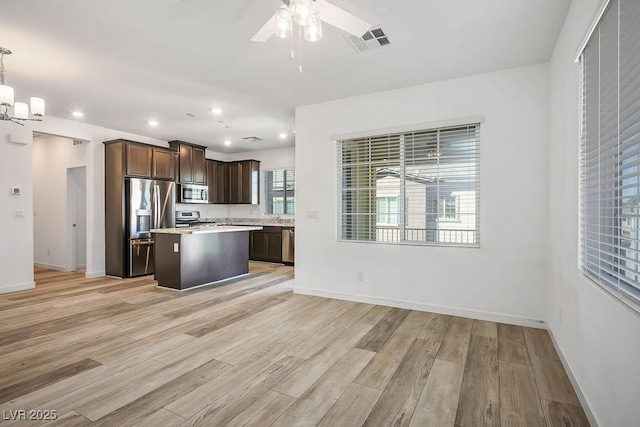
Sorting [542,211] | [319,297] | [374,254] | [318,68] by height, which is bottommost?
[319,297]

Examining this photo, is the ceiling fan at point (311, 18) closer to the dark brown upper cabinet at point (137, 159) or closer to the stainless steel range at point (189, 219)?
the dark brown upper cabinet at point (137, 159)

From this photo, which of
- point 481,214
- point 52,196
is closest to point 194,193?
point 52,196

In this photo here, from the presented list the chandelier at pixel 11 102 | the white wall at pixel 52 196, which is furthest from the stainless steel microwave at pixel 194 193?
the chandelier at pixel 11 102

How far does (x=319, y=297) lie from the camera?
4672mm

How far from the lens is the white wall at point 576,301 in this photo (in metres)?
1.50

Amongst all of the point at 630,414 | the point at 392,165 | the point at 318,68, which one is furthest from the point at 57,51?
the point at 630,414

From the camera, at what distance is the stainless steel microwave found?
722cm

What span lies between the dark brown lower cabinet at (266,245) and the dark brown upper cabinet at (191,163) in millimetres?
1729

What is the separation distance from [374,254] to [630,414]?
9.85 ft

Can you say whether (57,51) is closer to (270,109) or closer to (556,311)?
(270,109)

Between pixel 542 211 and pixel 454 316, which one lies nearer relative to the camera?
pixel 542 211

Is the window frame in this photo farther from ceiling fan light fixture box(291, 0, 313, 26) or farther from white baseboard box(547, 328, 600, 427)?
ceiling fan light fixture box(291, 0, 313, 26)

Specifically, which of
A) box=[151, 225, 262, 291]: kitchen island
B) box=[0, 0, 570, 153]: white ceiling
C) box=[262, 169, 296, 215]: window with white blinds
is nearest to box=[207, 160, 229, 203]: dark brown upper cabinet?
box=[262, 169, 296, 215]: window with white blinds

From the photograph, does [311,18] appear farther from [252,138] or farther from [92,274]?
[92,274]
